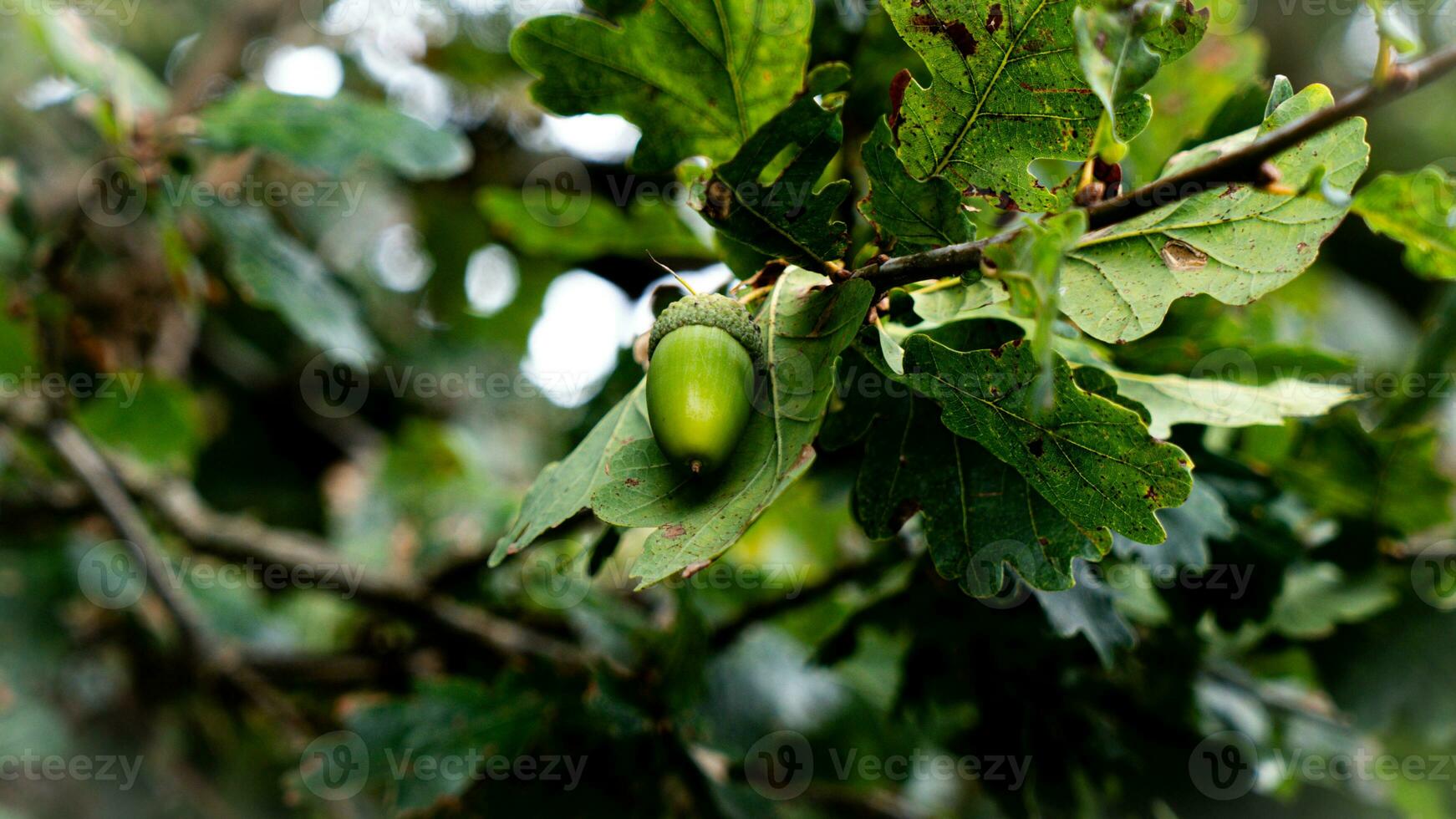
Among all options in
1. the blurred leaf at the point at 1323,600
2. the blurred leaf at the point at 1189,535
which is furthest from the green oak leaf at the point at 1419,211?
the blurred leaf at the point at 1323,600

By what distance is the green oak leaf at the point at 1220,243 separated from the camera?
732 mm

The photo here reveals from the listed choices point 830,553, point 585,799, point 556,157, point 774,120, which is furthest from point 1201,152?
point 556,157

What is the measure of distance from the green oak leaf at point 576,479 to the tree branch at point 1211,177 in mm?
245

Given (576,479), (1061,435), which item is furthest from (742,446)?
(1061,435)

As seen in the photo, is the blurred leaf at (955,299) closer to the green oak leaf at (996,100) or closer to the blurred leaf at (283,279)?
the green oak leaf at (996,100)

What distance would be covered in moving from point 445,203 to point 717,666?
204 cm

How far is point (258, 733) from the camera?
2408mm

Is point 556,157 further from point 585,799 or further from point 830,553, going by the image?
point 585,799

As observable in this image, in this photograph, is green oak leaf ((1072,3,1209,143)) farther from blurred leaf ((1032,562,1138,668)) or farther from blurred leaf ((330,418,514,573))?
blurred leaf ((330,418,514,573))

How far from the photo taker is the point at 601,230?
4.53ft

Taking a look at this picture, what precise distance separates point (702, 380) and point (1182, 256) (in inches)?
16.0

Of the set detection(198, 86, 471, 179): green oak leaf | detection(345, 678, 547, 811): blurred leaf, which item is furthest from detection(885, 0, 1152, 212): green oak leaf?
detection(198, 86, 471, 179): green oak leaf

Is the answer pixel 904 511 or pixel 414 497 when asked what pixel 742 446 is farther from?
pixel 414 497

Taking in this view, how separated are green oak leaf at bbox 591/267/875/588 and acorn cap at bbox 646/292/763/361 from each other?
0.01 metres
